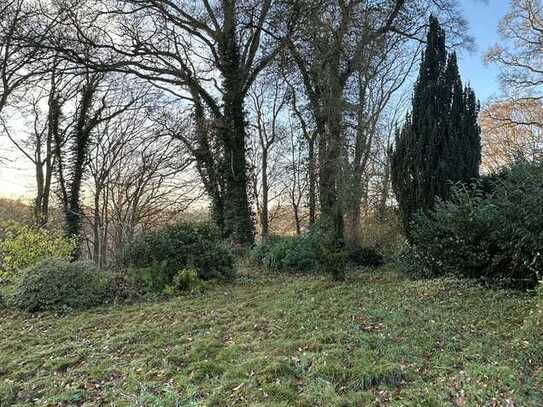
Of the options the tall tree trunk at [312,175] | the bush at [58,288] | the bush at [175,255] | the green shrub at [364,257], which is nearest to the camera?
the bush at [58,288]

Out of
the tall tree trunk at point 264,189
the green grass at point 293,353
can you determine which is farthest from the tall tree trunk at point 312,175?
the green grass at point 293,353

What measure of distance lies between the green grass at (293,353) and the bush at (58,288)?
0.41m

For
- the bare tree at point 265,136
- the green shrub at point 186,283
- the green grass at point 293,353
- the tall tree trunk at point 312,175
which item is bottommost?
the green grass at point 293,353

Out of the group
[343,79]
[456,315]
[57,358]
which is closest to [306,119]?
[343,79]

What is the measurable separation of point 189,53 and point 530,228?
11899 millimetres

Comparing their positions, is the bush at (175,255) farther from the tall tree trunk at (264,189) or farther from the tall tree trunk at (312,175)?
the tall tree trunk at (264,189)

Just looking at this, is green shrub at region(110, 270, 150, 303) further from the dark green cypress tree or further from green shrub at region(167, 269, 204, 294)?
the dark green cypress tree

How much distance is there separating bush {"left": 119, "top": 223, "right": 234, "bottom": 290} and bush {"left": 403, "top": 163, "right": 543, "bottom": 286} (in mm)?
3501

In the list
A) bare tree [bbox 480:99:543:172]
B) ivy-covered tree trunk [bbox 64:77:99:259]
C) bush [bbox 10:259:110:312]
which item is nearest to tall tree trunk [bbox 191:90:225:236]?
ivy-covered tree trunk [bbox 64:77:99:259]

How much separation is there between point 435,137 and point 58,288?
692cm

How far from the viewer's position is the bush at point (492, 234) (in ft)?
18.0

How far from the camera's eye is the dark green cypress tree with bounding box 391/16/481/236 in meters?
8.09

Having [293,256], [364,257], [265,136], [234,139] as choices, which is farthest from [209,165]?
[364,257]

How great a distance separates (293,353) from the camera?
3.62 meters
